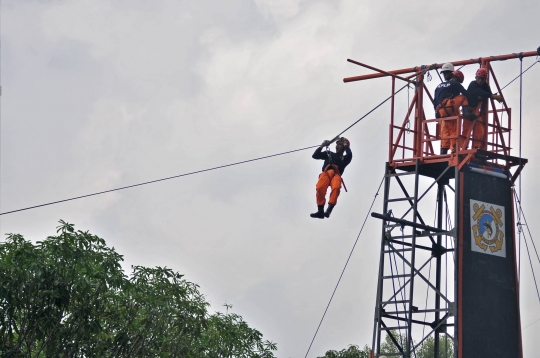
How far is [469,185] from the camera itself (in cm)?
2331

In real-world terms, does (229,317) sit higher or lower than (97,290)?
higher

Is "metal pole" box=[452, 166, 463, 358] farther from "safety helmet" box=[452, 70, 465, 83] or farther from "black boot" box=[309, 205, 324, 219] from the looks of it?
"black boot" box=[309, 205, 324, 219]

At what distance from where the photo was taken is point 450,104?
23.9 metres

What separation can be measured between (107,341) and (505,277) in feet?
27.7

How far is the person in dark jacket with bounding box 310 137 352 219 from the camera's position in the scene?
23.3m

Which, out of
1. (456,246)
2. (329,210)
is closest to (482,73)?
(456,246)

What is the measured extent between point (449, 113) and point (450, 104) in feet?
0.65

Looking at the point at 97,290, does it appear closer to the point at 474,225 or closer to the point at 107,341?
the point at 107,341

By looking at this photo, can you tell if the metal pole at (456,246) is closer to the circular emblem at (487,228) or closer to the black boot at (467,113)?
the circular emblem at (487,228)

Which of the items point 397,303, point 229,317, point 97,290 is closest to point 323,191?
point 397,303

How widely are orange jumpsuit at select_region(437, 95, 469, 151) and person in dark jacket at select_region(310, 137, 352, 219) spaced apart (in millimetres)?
2148

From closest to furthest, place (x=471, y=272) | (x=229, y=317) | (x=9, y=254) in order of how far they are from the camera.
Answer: (x=9, y=254) < (x=471, y=272) < (x=229, y=317)

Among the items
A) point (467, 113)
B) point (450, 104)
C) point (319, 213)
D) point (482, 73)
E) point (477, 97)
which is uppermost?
point (482, 73)

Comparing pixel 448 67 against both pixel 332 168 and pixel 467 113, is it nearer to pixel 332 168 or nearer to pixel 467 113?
pixel 467 113
